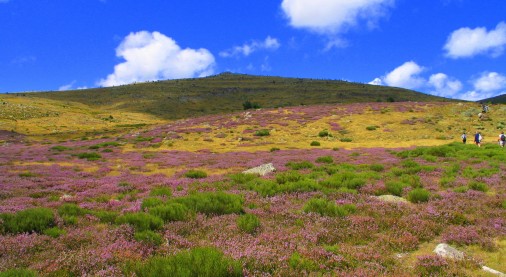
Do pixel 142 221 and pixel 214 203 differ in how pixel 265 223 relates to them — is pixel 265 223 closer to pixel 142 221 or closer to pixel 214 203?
pixel 214 203

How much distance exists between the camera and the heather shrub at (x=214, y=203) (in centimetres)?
1025

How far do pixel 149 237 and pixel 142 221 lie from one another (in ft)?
3.82

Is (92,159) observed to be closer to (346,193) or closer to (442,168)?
(346,193)

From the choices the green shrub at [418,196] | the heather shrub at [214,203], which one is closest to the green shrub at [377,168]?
the green shrub at [418,196]

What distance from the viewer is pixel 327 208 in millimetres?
9969

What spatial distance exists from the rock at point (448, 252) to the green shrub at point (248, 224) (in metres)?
4.26

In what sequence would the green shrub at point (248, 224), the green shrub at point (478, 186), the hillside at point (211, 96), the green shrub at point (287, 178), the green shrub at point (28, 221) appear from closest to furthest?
the green shrub at point (28, 221), the green shrub at point (248, 224), the green shrub at point (478, 186), the green shrub at point (287, 178), the hillside at point (211, 96)

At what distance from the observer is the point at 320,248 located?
7.02m

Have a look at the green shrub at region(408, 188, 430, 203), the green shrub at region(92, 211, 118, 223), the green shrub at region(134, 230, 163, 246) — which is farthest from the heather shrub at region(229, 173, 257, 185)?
the green shrub at region(134, 230, 163, 246)

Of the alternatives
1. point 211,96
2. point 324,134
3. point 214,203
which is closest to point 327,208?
point 214,203

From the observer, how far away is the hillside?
131500 mm

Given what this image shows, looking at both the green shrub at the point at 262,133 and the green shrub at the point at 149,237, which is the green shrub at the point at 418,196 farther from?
the green shrub at the point at 262,133

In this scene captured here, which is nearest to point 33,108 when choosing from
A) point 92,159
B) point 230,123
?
point 230,123

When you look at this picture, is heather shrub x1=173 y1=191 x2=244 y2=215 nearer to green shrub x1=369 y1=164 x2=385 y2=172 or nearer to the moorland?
the moorland
